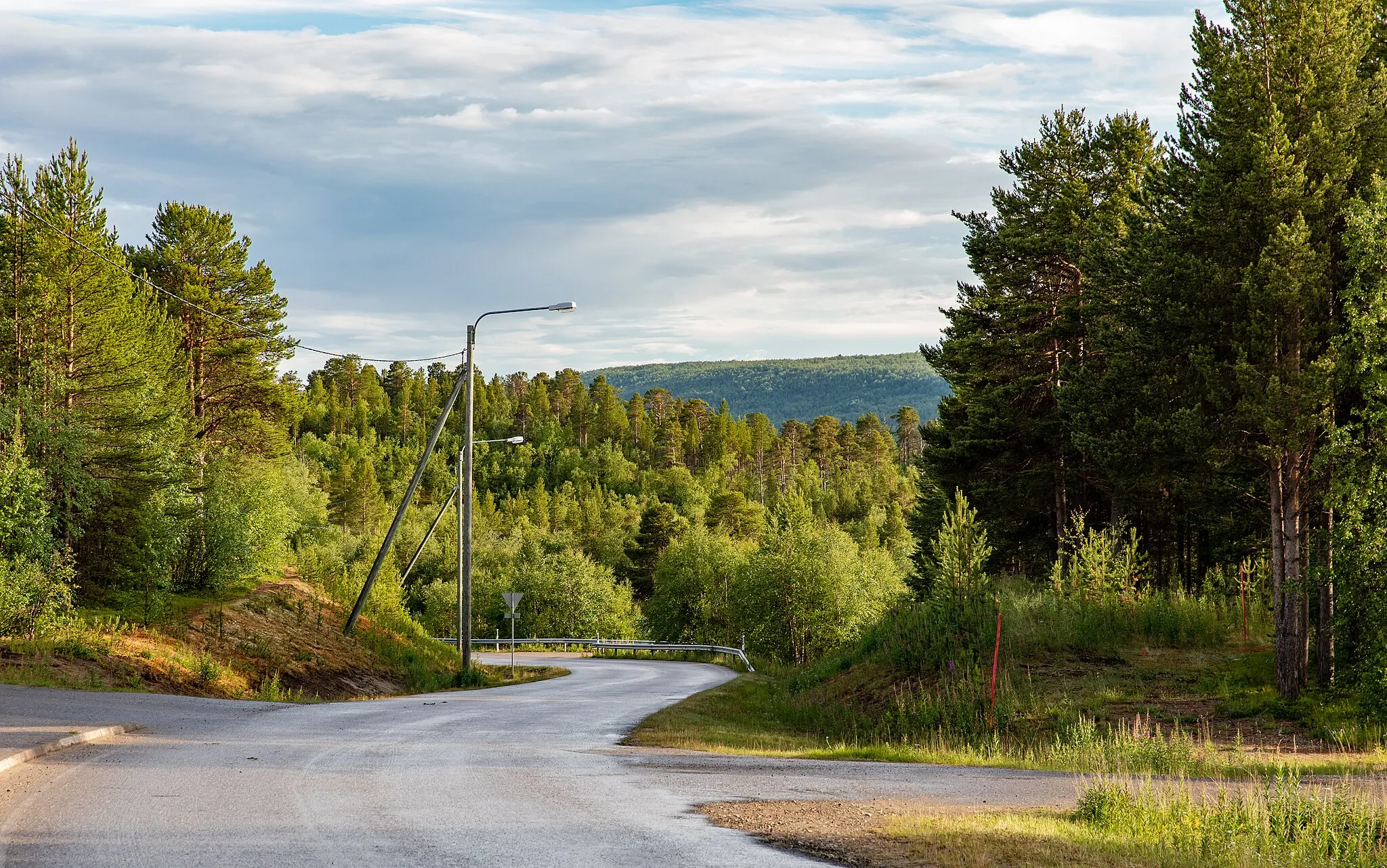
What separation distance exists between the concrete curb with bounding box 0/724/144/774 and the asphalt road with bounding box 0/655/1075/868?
0.60 feet

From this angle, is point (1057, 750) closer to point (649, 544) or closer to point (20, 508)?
point (20, 508)

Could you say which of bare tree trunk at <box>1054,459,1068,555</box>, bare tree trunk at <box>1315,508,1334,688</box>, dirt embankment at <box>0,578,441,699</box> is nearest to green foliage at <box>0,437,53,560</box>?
dirt embankment at <box>0,578,441,699</box>

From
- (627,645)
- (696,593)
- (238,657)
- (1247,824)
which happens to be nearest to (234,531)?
(238,657)

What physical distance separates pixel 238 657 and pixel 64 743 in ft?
49.5

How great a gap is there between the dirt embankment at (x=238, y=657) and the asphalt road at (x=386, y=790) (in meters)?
3.94

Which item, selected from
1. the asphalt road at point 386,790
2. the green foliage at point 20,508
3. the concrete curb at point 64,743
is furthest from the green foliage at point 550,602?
the concrete curb at point 64,743

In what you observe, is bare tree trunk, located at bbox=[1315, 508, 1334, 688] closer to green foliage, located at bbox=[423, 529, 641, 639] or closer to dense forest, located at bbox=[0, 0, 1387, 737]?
dense forest, located at bbox=[0, 0, 1387, 737]

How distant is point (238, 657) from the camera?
26.6 meters

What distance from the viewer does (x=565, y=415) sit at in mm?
198375

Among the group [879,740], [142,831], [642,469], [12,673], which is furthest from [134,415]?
[642,469]

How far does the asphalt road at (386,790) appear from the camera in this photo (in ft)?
23.8

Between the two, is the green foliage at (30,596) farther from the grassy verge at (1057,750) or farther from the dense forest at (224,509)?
the grassy verge at (1057,750)

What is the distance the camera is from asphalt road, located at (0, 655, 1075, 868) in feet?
23.8

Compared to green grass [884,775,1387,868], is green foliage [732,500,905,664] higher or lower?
lower
